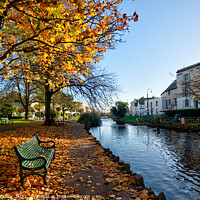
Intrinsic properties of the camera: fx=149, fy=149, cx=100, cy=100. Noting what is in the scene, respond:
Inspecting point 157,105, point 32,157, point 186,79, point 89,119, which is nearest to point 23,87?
point 89,119

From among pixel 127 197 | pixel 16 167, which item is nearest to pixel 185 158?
pixel 127 197

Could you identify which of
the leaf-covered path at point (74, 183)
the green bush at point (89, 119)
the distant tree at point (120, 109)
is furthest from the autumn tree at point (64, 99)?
the distant tree at point (120, 109)

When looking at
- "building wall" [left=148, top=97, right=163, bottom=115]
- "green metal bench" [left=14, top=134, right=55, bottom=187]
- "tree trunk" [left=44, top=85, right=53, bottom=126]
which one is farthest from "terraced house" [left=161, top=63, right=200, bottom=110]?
"green metal bench" [left=14, top=134, right=55, bottom=187]

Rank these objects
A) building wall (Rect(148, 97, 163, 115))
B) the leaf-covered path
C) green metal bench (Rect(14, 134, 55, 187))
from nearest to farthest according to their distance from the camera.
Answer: the leaf-covered path, green metal bench (Rect(14, 134, 55, 187)), building wall (Rect(148, 97, 163, 115))

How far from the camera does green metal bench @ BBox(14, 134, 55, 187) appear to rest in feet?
13.0

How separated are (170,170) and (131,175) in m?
3.52

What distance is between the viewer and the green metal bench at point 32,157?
396 centimetres

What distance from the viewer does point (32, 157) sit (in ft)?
16.6

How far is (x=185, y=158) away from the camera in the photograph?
9.22m

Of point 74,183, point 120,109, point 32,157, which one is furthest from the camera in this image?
point 120,109

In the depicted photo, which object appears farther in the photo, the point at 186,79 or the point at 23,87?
the point at 186,79

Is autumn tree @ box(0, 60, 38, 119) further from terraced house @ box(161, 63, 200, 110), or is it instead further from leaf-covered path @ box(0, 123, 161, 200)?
terraced house @ box(161, 63, 200, 110)

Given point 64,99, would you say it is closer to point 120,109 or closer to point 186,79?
point 186,79

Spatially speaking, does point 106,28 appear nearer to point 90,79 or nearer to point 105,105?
point 105,105
